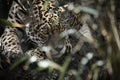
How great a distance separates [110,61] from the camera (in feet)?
10.4

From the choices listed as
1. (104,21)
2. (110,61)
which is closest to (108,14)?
(104,21)

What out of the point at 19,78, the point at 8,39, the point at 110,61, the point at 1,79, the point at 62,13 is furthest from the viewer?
the point at 8,39

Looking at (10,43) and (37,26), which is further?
(10,43)

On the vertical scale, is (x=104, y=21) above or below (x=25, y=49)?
below

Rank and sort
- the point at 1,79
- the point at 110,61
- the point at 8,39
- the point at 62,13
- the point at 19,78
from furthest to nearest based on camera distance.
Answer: the point at 8,39 → the point at 62,13 → the point at 19,78 → the point at 1,79 → the point at 110,61

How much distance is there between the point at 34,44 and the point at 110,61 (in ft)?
10.7

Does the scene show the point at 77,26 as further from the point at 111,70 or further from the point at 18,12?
the point at 111,70

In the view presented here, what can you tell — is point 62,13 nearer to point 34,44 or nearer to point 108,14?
point 34,44

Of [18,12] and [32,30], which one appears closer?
[32,30]

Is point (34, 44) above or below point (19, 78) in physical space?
above

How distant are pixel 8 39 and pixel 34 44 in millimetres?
491

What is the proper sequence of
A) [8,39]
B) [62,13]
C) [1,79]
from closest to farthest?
1. [1,79]
2. [62,13]
3. [8,39]

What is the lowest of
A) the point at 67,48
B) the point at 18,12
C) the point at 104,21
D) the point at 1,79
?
the point at 104,21

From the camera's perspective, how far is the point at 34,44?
637cm
